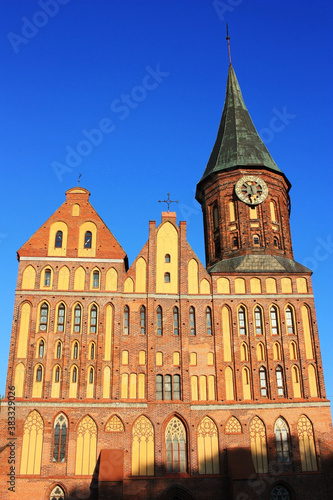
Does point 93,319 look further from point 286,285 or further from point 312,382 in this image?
point 312,382

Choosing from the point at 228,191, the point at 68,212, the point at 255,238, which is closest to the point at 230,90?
the point at 228,191

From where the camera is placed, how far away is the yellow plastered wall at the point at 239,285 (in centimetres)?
3350

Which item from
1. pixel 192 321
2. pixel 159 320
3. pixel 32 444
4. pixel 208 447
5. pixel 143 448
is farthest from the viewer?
pixel 192 321

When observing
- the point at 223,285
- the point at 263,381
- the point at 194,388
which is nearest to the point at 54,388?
the point at 194,388

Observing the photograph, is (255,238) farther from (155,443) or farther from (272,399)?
(155,443)

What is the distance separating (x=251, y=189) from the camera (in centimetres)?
3741

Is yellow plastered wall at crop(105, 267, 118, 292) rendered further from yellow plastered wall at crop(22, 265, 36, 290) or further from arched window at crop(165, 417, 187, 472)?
arched window at crop(165, 417, 187, 472)

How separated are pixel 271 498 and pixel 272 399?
5152 millimetres

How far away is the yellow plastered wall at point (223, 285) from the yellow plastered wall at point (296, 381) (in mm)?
6068

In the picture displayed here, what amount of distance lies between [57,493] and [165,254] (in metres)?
14.9

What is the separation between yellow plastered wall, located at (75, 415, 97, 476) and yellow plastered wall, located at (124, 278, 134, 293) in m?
7.72

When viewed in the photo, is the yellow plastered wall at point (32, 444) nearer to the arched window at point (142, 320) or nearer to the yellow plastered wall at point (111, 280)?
the arched window at point (142, 320)

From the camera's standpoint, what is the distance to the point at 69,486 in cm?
2788

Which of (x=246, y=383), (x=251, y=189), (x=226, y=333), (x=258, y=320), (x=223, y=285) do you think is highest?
(x=251, y=189)
